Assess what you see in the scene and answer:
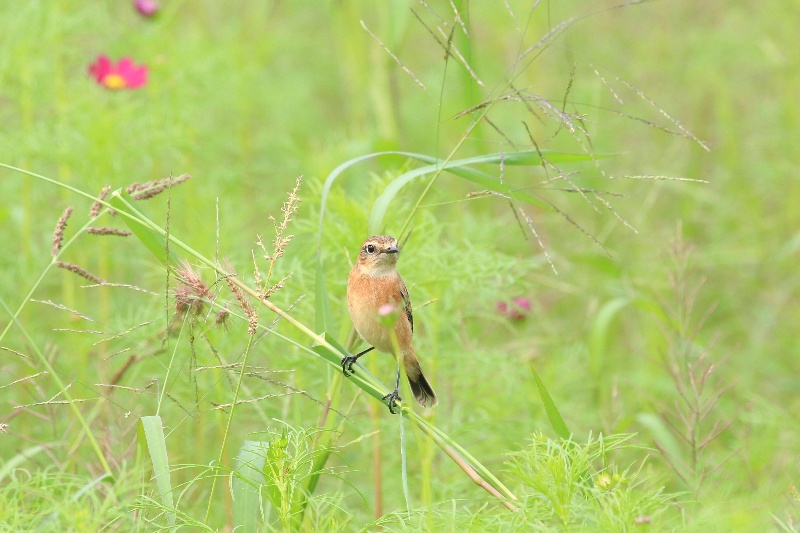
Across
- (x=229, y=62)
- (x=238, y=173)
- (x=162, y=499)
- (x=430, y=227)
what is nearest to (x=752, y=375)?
(x=430, y=227)

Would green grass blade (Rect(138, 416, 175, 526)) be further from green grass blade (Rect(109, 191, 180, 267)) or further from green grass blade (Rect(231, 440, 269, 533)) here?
green grass blade (Rect(109, 191, 180, 267))

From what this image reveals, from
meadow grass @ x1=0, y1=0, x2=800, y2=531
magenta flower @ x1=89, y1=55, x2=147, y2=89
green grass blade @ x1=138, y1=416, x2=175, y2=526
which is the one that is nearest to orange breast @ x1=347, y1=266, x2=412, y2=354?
meadow grass @ x1=0, y1=0, x2=800, y2=531

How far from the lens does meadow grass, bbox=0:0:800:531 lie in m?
2.58

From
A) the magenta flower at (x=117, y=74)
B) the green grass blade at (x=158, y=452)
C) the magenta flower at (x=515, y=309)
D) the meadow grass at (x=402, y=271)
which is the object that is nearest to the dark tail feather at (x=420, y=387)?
the meadow grass at (x=402, y=271)

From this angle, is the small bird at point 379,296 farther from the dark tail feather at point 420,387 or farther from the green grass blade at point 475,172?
the green grass blade at point 475,172

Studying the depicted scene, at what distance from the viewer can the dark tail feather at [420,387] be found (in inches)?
140

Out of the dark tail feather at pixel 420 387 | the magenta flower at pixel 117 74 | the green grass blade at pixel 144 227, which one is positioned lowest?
the dark tail feather at pixel 420 387

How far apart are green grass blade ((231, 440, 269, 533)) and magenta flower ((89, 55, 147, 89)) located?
303 cm

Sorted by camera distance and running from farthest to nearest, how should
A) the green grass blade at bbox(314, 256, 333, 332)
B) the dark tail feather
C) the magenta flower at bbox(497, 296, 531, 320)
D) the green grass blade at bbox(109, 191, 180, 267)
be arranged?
the magenta flower at bbox(497, 296, 531, 320) → the dark tail feather → the green grass blade at bbox(314, 256, 333, 332) → the green grass blade at bbox(109, 191, 180, 267)

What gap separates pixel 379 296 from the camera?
3332mm

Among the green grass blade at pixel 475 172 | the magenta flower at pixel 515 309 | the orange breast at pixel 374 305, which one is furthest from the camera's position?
the magenta flower at pixel 515 309

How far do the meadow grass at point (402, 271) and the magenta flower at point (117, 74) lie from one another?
189 millimetres

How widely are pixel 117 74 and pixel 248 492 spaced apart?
127 inches

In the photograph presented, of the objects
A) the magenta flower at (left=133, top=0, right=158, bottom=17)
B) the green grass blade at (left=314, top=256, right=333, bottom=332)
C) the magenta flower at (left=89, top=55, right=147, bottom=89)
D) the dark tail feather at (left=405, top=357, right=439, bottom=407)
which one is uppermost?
the magenta flower at (left=133, top=0, right=158, bottom=17)
